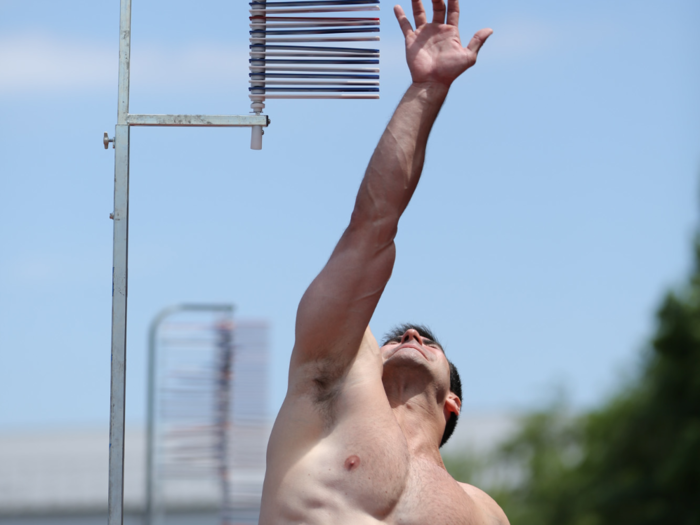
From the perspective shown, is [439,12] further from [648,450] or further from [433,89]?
[648,450]

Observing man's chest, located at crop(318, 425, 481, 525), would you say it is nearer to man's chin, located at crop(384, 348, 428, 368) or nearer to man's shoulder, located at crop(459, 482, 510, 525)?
man's shoulder, located at crop(459, 482, 510, 525)

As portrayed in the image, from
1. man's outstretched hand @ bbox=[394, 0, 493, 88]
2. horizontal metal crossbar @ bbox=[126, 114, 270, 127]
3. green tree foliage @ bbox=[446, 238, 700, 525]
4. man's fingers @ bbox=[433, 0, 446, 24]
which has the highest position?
man's fingers @ bbox=[433, 0, 446, 24]

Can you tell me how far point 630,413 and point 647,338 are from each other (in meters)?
3.09

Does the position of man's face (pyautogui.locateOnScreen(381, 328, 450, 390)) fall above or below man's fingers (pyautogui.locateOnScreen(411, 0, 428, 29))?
below

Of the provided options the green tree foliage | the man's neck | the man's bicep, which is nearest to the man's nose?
the man's neck

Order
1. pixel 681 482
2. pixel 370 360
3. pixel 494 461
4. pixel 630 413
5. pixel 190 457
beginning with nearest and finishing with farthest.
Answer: pixel 370 360
pixel 190 457
pixel 681 482
pixel 630 413
pixel 494 461

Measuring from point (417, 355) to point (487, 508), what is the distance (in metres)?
0.81

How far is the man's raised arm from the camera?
4191 millimetres

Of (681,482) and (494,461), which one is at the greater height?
(681,482)

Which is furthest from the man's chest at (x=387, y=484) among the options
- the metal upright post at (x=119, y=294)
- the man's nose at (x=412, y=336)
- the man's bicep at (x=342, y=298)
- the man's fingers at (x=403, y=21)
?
the man's fingers at (x=403, y=21)

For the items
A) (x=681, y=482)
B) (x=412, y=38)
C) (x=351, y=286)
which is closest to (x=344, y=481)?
(x=351, y=286)

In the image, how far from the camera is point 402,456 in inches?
174

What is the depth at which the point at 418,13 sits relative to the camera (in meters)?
4.46

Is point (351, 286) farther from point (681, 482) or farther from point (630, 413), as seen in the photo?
point (630, 413)
